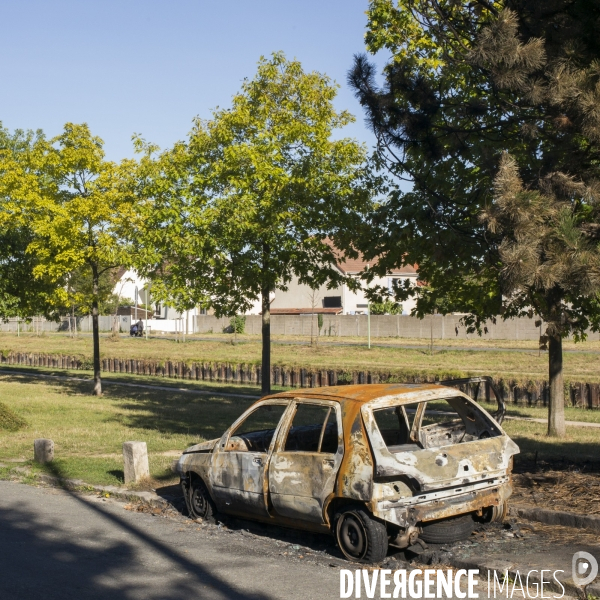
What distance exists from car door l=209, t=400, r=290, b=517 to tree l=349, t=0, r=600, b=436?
300 centimetres

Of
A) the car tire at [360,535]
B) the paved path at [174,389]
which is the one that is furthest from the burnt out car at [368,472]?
the paved path at [174,389]

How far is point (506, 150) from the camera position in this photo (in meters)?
10.9

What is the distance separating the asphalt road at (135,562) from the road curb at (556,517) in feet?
8.03

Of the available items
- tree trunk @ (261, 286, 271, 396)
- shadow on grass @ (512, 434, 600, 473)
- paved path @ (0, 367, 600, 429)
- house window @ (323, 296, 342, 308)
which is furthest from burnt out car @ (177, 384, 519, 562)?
house window @ (323, 296, 342, 308)

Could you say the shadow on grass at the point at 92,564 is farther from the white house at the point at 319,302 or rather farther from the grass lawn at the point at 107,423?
the white house at the point at 319,302

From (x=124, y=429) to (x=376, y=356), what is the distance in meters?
23.6

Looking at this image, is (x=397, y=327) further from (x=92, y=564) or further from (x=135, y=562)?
(x=92, y=564)

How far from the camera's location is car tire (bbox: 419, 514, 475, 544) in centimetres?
764

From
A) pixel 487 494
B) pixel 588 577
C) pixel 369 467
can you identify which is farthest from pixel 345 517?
pixel 588 577

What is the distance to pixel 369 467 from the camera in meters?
7.18

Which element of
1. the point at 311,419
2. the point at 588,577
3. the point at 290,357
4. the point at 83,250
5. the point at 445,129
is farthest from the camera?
the point at 290,357

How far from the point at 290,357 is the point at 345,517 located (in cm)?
3162

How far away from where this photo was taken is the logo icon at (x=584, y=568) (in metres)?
6.43

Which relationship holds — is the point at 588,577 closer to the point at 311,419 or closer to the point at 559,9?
the point at 559,9
